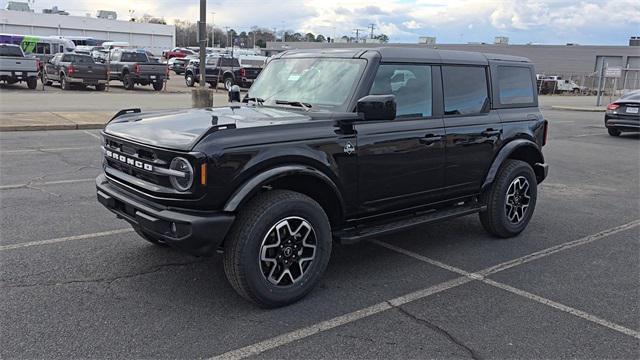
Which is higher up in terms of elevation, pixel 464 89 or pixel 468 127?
pixel 464 89

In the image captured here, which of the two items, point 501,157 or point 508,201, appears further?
point 508,201

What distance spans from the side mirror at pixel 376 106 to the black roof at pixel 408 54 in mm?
678

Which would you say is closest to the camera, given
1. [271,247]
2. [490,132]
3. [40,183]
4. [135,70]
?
[271,247]

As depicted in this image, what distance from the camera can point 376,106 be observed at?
166 inches

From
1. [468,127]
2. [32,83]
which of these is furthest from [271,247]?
[32,83]

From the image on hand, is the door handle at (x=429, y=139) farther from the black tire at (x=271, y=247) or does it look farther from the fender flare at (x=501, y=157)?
the black tire at (x=271, y=247)

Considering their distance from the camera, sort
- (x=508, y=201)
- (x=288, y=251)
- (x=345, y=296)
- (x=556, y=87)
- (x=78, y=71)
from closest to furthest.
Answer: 1. (x=288, y=251)
2. (x=345, y=296)
3. (x=508, y=201)
4. (x=78, y=71)
5. (x=556, y=87)

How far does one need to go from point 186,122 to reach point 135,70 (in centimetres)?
2564

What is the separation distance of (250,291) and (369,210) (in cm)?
131

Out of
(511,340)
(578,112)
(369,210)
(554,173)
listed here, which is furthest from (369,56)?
(578,112)

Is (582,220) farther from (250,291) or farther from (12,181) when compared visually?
(12,181)

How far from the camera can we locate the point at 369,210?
4.64 meters

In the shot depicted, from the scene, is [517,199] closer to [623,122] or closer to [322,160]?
[322,160]

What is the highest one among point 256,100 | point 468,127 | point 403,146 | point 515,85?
point 515,85
